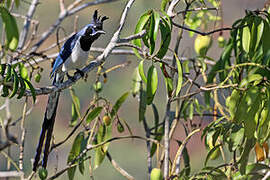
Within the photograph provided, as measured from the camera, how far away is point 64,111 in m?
4.03

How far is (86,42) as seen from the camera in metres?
2.12

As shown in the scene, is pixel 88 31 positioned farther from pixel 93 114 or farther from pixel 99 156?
pixel 99 156

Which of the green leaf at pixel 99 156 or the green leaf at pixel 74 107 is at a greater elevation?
the green leaf at pixel 74 107

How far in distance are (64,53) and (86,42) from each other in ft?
0.38

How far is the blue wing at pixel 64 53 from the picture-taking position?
6.66ft

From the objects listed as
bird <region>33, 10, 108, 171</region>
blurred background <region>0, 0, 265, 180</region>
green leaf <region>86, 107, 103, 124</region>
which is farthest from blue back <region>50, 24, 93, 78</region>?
blurred background <region>0, 0, 265, 180</region>

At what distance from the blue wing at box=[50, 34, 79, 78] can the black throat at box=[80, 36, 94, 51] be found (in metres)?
0.05

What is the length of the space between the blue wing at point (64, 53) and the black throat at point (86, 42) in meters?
0.05

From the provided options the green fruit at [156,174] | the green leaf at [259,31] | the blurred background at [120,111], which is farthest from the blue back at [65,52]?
the blurred background at [120,111]

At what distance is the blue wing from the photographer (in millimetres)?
2030

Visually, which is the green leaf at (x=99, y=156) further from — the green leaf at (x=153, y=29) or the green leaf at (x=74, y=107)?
the green leaf at (x=153, y=29)

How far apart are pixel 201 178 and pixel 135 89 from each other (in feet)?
2.06

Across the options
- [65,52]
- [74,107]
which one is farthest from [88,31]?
[74,107]

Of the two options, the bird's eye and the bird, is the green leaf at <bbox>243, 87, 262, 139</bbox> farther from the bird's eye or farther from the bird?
the bird's eye
